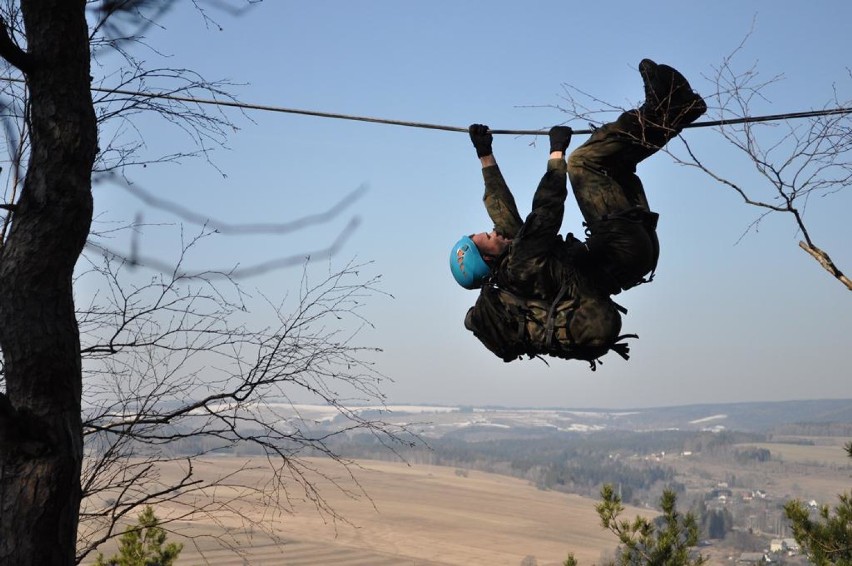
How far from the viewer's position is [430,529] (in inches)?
3585

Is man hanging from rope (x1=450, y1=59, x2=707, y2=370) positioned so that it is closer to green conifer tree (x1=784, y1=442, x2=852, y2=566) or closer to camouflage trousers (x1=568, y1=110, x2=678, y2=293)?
camouflage trousers (x1=568, y1=110, x2=678, y2=293)

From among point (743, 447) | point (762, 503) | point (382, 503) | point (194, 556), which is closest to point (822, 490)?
point (762, 503)

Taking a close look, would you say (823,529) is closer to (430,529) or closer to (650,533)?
(650,533)

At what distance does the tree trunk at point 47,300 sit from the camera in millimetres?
3588

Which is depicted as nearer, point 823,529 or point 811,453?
point 823,529

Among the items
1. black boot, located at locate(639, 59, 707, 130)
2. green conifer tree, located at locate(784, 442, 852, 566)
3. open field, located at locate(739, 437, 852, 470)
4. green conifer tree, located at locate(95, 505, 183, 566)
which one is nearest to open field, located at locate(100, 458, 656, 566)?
green conifer tree, located at locate(784, 442, 852, 566)

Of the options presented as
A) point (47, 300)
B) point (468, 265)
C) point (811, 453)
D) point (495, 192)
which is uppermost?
point (495, 192)

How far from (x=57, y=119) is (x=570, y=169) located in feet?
9.61

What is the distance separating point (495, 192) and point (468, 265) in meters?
0.50

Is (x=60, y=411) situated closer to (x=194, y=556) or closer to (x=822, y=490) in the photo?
(x=194, y=556)

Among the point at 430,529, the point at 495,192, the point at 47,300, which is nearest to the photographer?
the point at 47,300

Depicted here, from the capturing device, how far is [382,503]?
4043 inches

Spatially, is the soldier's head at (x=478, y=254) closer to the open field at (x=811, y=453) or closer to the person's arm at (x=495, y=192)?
the person's arm at (x=495, y=192)

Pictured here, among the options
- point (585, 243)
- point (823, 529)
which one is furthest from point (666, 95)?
point (823, 529)
